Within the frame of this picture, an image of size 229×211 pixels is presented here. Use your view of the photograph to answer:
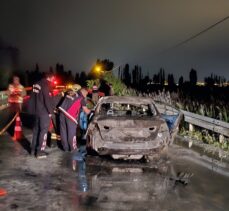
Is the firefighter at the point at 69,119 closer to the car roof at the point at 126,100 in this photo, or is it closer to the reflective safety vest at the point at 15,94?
the car roof at the point at 126,100

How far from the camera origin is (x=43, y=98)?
32.2ft

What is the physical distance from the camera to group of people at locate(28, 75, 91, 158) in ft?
32.1

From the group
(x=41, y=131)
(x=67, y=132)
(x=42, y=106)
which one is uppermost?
(x=42, y=106)

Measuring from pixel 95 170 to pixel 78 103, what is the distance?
8.79 feet

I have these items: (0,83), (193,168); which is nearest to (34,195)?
(193,168)

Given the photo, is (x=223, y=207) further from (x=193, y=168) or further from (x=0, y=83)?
(x=0, y=83)

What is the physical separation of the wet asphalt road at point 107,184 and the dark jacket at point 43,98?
113 centimetres

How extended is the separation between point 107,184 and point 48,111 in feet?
10.0

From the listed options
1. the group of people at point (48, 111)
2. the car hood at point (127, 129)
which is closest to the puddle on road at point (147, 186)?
the car hood at point (127, 129)

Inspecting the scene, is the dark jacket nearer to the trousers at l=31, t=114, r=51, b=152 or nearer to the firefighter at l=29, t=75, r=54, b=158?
the firefighter at l=29, t=75, r=54, b=158

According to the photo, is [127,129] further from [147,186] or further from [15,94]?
[15,94]

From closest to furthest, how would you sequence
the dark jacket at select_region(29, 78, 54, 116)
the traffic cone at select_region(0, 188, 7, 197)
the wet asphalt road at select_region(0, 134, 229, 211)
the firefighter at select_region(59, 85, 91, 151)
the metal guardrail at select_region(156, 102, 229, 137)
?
the wet asphalt road at select_region(0, 134, 229, 211), the traffic cone at select_region(0, 188, 7, 197), the dark jacket at select_region(29, 78, 54, 116), the firefighter at select_region(59, 85, 91, 151), the metal guardrail at select_region(156, 102, 229, 137)

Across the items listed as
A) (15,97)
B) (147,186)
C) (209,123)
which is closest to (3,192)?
(147,186)

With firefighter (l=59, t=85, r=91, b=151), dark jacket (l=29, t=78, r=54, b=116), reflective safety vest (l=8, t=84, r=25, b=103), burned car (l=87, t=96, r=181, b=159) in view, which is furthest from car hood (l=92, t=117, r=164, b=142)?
reflective safety vest (l=8, t=84, r=25, b=103)
